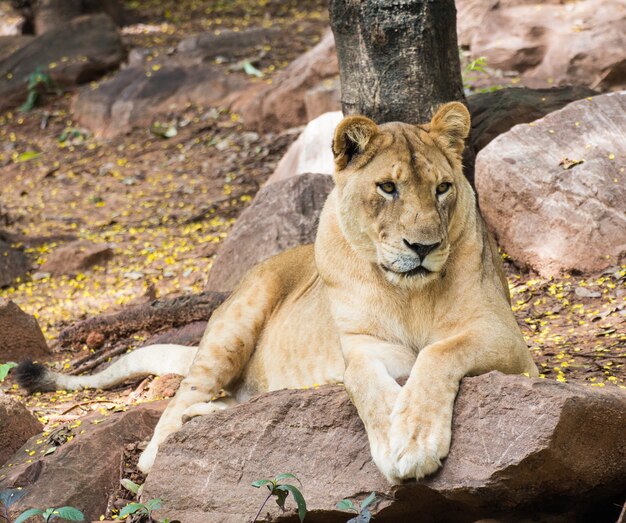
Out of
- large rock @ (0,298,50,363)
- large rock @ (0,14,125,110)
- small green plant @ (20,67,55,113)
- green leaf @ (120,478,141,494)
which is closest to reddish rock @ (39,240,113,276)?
large rock @ (0,298,50,363)

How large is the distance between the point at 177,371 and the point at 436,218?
2.78 metres

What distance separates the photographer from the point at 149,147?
12.8 meters

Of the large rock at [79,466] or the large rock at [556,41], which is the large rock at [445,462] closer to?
the large rock at [79,466]

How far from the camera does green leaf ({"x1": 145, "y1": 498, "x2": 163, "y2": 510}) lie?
4.20 meters

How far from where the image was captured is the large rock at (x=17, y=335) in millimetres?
7130

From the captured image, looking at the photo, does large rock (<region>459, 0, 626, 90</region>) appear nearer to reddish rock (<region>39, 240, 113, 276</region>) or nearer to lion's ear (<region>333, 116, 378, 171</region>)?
reddish rock (<region>39, 240, 113, 276</region>)

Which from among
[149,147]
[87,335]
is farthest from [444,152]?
[149,147]

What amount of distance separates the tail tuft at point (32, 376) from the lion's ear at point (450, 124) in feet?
10.2

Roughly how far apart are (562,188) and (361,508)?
12.8 ft

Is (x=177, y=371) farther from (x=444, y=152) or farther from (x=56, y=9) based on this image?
(x=56, y=9)

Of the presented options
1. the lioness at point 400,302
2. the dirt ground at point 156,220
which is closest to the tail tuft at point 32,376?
the dirt ground at point 156,220

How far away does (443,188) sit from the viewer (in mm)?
4461

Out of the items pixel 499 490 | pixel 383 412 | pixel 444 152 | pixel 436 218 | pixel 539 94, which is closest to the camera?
pixel 499 490

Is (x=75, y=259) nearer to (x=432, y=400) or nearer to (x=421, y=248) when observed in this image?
(x=421, y=248)
